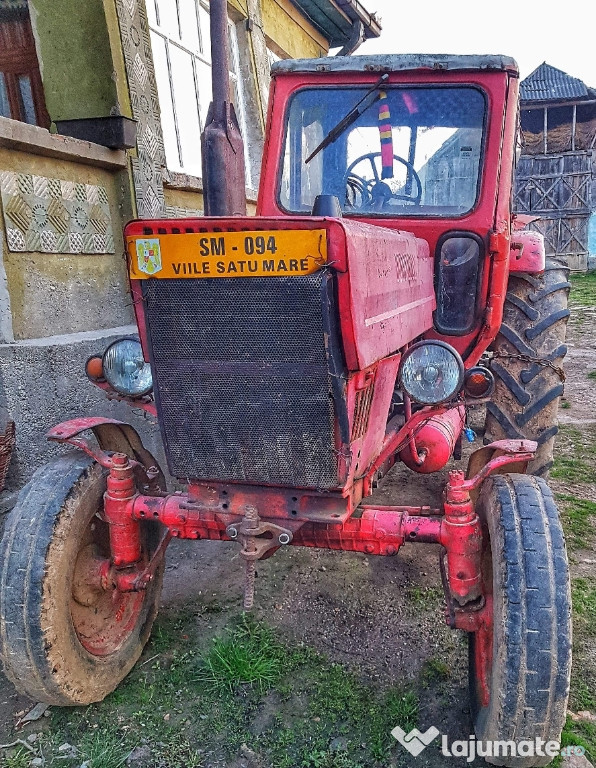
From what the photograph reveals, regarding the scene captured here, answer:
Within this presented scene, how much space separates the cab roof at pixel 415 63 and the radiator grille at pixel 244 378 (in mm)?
1773

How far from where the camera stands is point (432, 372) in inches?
93.0

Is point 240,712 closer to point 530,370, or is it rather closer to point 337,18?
point 530,370

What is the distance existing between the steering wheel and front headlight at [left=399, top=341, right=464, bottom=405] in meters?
1.12

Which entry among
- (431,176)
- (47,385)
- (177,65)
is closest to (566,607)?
(431,176)

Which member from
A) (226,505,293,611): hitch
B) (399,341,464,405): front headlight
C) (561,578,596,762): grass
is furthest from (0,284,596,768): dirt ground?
(399,341,464,405): front headlight

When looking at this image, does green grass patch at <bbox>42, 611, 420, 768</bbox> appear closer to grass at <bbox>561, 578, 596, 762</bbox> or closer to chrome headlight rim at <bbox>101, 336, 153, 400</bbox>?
grass at <bbox>561, 578, 596, 762</bbox>

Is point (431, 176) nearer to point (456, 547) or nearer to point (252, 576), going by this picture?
point (456, 547)

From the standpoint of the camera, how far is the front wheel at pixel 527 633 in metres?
1.89

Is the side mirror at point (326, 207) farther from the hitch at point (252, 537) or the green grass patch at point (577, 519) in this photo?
the green grass patch at point (577, 519)

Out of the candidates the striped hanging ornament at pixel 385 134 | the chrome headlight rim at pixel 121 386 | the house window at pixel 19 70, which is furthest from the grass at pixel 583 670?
the house window at pixel 19 70

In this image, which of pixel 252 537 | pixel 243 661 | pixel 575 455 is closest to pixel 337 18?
pixel 575 455

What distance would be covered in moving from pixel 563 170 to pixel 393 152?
1960 centimetres

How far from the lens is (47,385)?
358 cm

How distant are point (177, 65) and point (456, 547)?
16.9 ft
